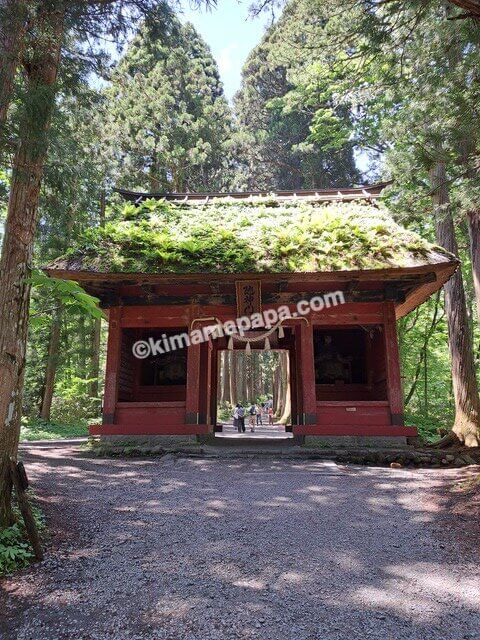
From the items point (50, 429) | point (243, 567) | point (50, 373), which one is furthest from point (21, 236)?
point (50, 373)

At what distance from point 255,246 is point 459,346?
17.2 feet

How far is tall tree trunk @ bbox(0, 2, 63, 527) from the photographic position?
355 cm

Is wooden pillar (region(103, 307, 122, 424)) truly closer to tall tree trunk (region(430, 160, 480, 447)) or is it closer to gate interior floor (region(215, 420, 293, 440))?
gate interior floor (region(215, 420, 293, 440))

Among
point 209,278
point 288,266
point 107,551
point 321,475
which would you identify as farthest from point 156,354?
point 107,551


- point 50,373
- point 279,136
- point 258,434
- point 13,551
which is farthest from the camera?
point 279,136

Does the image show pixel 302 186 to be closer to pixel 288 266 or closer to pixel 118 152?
pixel 118 152

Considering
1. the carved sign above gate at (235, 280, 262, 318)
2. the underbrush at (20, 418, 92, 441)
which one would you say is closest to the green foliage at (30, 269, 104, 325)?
the carved sign above gate at (235, 280, 262, 318)

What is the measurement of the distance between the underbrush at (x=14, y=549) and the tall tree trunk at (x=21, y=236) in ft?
0.35

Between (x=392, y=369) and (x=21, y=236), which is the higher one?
(x=21, y=236)

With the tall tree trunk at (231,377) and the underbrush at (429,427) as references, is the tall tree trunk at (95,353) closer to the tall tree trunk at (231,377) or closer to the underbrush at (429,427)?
the tall tree trunk at (231,377)

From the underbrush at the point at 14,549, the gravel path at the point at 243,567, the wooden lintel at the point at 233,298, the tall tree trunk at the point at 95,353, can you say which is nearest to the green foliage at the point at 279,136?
the tall tree trunk at the point at 95,353

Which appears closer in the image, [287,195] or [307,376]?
[307,376]

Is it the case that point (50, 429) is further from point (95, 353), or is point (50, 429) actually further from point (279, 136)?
point (279, 136)

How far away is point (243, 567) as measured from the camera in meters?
3.18
